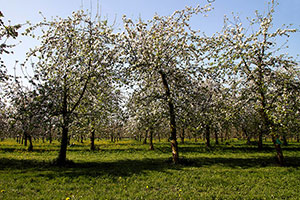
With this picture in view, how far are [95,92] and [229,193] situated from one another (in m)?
10.9

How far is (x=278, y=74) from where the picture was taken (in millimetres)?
14125

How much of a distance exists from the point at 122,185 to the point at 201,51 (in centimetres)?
1037

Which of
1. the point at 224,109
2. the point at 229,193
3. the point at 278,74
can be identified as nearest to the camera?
the point at 229,193

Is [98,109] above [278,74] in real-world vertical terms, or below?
below

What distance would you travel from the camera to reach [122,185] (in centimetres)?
977

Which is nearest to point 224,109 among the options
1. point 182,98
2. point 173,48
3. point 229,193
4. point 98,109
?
point 182,98

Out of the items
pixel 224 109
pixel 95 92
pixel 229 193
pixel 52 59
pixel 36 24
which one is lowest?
pixel 229 193

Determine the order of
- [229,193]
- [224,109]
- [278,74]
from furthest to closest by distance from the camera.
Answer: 1. [224,109]
2. [278,74]
3. [229,193]

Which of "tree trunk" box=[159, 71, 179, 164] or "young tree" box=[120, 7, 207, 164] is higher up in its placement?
"young tree" box=[120, 7, 207, 164]

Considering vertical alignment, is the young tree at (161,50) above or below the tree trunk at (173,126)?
above

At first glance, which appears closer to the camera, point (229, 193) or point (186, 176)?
point (229, 193)

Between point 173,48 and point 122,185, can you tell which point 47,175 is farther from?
point 173,48

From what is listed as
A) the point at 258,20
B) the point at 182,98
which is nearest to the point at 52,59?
the point at 182,98

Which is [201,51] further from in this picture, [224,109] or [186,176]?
[186,176]
